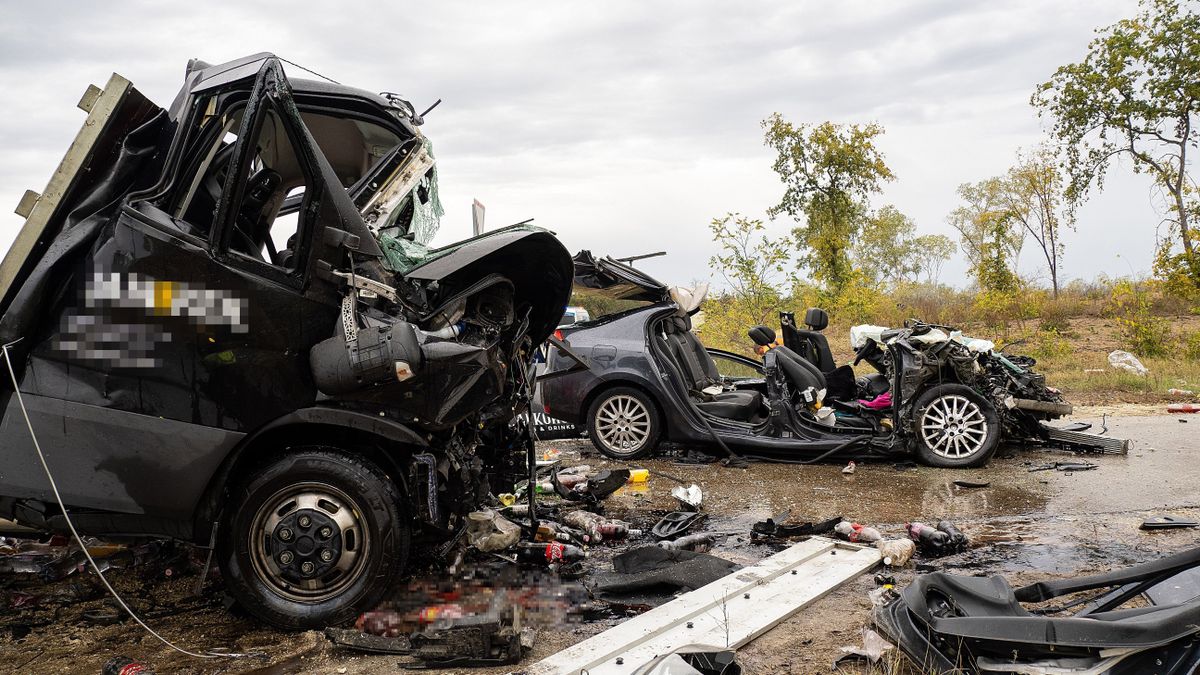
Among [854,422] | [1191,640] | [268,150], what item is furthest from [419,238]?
[854,422]

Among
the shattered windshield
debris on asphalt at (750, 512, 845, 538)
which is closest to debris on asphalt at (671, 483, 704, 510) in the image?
debris on asphalt at (750, 512, 845, 538)

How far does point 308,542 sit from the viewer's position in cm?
363

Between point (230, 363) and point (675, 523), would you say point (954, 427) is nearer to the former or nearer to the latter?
point (675, 523)

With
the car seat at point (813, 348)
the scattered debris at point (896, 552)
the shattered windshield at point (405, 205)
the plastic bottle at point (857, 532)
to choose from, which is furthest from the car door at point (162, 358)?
the car seat at point (813, 348)

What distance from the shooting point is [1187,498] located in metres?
5.94

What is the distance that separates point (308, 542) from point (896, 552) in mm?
3091

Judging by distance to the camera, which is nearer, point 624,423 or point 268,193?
point 268,193

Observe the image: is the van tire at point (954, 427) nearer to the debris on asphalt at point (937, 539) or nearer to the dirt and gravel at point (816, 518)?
the dirt and gravel at point (816, 518)

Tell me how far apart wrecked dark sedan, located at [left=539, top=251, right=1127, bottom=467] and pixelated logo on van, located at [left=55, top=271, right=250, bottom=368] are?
3.90 m

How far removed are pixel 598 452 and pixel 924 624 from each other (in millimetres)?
5778

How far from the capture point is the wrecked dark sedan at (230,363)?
3.52 meters

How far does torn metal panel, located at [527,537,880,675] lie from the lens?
A: 10.7ft

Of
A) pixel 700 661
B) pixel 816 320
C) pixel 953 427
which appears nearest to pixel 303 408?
pixel 700 661

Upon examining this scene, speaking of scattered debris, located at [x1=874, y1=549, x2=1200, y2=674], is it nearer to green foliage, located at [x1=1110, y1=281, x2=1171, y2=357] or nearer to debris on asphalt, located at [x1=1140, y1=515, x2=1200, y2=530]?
debris on asphalt, located at [x1=1140, y1=515, x2=1200, y2=530]
